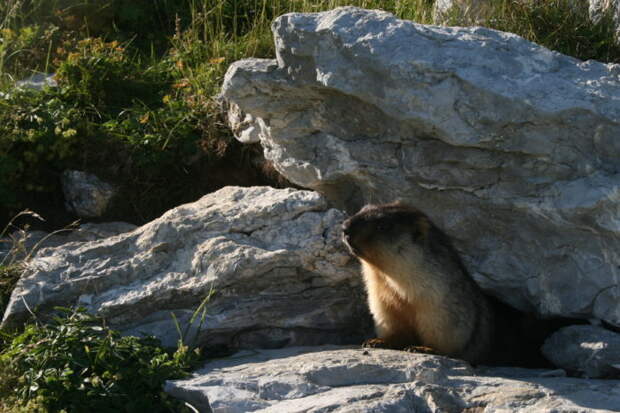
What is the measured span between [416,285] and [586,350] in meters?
1.11

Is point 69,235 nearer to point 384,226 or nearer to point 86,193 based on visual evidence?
point 86,193

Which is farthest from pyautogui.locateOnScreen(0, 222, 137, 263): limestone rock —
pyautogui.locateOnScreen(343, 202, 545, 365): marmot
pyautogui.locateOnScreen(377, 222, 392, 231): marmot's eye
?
pyautogui.locateOnScreen(377, 222, 392, 231): marmot's eye

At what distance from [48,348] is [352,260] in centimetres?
210

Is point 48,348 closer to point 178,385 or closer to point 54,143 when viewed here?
point 178,385

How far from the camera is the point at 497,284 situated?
5.60m

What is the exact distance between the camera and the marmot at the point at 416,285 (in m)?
5.13

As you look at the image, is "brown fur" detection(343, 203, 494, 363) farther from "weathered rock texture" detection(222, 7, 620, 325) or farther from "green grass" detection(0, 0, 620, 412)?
"green grass" detection(0, 0, 620, 412)

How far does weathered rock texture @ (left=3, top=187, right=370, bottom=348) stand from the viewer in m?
5.40

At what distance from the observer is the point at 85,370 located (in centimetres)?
461

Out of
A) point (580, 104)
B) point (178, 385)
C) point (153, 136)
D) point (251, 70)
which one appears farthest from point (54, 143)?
point (580, 104)

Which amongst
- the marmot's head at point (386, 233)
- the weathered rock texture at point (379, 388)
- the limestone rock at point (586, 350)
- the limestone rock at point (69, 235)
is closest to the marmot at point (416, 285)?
the marmot's head at point (386, 233)

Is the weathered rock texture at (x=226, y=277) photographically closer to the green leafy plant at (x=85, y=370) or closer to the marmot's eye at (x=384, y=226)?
the green leafy plant at (x=85, y=370)

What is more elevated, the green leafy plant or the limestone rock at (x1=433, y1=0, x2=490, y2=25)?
the limestone rock at (x1=433, y1=0, x2=490, y2=25)

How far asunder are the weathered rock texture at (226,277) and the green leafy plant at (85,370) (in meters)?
0.44
